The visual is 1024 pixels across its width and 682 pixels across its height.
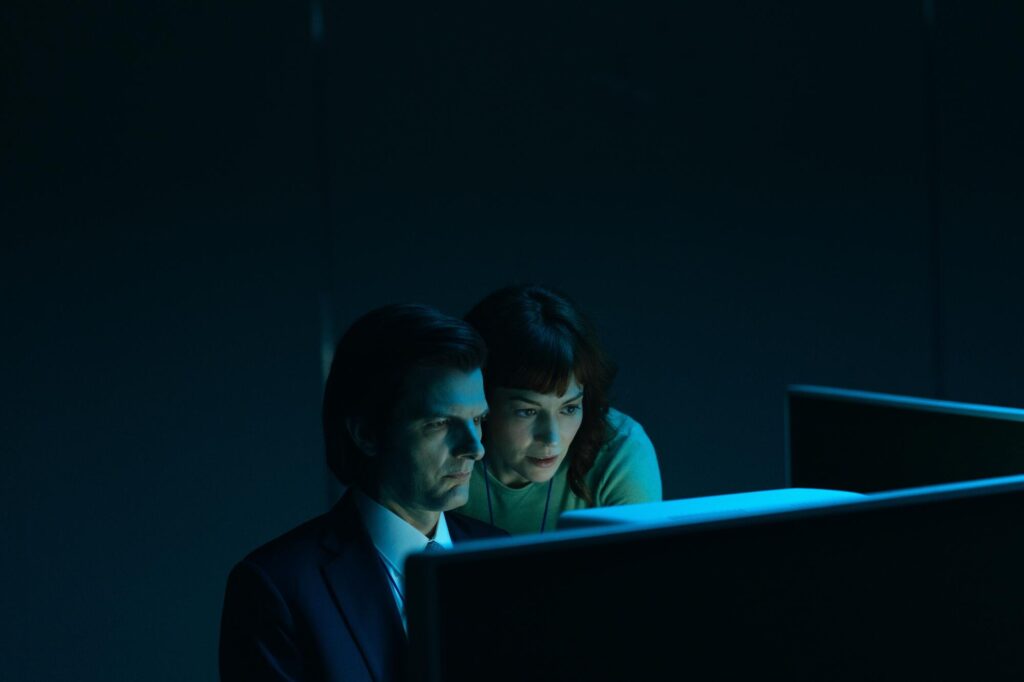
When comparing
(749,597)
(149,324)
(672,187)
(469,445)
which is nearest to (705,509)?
(749,597)

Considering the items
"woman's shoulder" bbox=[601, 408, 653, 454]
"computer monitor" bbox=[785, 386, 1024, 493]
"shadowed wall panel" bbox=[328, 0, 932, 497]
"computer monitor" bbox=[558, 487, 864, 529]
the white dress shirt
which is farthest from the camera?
"shadowed wall panel" bbox=[328, 0, 932, 497]

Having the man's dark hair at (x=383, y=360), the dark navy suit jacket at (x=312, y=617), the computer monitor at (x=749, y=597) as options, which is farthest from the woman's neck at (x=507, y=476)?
the computer monitor at (x=749, y=597)

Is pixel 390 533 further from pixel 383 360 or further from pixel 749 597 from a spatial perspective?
pixel 749 597

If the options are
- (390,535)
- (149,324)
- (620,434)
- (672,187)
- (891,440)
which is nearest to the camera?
(390,535)

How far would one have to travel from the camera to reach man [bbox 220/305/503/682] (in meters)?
1.43

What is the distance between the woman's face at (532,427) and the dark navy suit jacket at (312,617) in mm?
521

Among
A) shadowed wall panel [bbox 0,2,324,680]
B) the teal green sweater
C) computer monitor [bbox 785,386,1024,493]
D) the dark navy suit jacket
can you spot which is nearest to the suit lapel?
the dark navy suit jacket

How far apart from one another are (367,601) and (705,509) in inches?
17.7

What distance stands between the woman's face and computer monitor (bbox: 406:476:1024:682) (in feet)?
Answer: 2.70

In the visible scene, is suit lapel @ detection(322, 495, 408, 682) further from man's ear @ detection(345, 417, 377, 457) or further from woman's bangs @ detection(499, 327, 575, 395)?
woman's bangs @ detection(499, 327, 575, 395)

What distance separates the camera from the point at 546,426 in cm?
199

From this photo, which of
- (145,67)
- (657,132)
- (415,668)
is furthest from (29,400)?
(415,668)

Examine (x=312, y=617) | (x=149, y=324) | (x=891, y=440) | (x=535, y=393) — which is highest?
(x=149, y=324)

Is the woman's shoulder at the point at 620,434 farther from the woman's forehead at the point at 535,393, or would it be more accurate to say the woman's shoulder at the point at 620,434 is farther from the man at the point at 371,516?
the man at the point at 371,516
